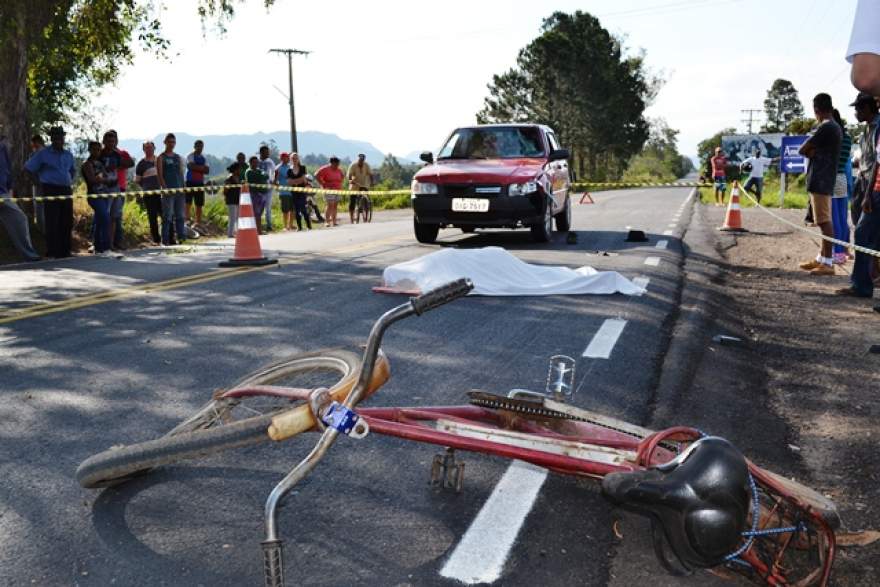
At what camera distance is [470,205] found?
42.0ft

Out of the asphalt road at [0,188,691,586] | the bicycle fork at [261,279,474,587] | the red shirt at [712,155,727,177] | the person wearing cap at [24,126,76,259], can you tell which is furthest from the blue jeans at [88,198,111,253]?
the red shirt at [712,155,727,177]

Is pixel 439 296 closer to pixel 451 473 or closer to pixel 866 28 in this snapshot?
pixel 451 473

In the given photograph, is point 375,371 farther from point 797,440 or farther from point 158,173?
point 158,173

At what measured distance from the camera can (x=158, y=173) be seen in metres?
15.8

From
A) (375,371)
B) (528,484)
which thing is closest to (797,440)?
(528,484)

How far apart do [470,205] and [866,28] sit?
34.7ft

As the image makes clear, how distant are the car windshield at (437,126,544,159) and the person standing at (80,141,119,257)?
5.25 m

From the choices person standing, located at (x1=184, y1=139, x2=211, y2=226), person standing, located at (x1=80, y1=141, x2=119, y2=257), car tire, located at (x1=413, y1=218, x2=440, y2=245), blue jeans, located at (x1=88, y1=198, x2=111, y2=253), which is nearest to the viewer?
car tire, located at (x1=413, y1=218, x2=440, y2=245)

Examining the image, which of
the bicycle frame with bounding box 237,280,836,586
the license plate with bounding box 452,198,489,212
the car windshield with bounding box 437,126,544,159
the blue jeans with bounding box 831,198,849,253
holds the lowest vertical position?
the bicycle frame with bounding box 237,280,836,586

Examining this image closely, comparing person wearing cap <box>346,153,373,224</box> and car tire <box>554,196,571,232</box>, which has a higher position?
person wearing cap <box>346,153,373,224</box>

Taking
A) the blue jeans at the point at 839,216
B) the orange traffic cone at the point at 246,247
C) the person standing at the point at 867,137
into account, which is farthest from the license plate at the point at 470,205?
the person standing at the point at 867,137

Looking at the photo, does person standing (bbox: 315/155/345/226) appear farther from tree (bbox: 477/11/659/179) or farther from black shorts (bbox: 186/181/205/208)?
tree (bbox: 477/11/659/179)

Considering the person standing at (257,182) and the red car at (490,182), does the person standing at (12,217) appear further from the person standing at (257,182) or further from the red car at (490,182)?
the person standing at (257,182)

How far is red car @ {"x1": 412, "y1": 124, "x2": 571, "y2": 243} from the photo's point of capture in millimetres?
12766
